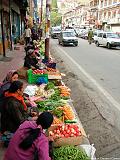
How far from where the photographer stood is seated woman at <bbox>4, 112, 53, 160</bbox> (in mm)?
3971

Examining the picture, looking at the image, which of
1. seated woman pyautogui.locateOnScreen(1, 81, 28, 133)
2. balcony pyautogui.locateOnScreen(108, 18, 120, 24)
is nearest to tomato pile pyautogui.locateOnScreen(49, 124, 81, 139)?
seated woman pyautogui.locateOnScreen(1, 81, 28, 133)

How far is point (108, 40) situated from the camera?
101ft

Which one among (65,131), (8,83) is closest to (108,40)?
(8,83)

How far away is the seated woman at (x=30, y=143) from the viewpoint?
13.0 ft

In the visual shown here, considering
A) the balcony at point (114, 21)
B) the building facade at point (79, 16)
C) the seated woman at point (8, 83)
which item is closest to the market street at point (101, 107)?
the seated woman at point (8, 83)

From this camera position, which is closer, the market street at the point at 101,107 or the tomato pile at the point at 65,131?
the tomato pile at the point at 65,131

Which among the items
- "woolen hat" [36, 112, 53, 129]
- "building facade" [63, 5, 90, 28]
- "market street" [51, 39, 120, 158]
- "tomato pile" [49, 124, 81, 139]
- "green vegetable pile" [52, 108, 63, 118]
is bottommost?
"market street" [51, 39, 120, 158]

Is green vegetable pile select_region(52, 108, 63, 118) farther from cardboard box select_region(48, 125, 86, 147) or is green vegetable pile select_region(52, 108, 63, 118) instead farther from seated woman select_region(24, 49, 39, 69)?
seated woman select_region(24, 49, 39, 69)

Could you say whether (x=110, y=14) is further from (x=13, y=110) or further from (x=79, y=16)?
(x=13, y=110)

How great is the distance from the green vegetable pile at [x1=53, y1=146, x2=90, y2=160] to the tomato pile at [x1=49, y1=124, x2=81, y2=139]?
0.47 m

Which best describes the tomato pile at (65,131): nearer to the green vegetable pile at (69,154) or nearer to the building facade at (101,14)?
the green vegetable pile at (69,154)

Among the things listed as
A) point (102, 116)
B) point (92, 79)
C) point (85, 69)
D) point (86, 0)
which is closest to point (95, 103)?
point (102, 116)

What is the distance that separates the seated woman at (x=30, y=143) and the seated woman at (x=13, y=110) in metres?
1.44

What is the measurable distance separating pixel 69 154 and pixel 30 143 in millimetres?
1321
